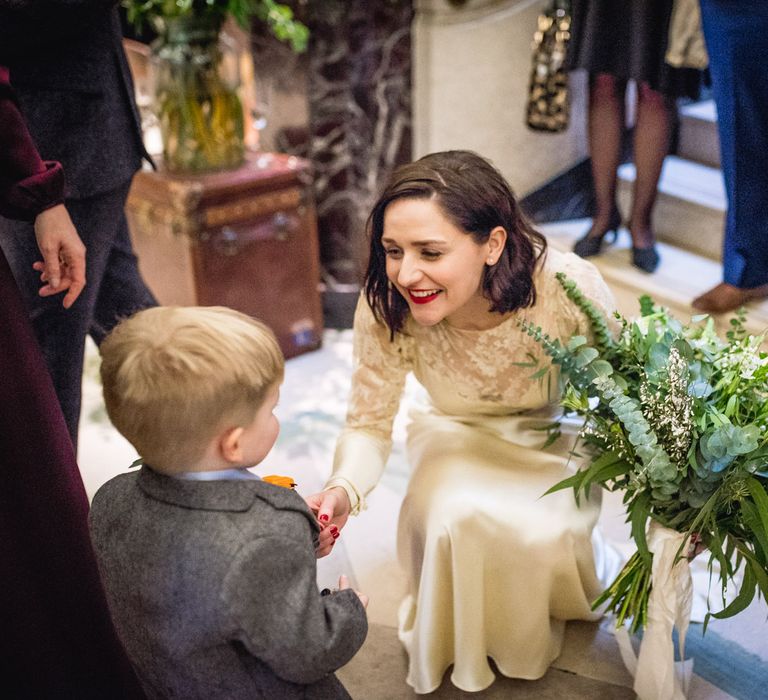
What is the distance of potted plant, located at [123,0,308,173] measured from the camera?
2.86m

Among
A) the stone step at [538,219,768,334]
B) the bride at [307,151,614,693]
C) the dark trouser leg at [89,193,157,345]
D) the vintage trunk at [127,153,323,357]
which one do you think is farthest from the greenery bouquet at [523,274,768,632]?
the vintage trunk at [127,153,323,357]

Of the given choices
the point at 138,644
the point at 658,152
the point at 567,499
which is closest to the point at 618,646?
the point at 567,499

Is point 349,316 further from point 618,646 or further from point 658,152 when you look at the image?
point 618,646

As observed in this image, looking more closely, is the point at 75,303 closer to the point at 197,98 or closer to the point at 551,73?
the point at 197,98

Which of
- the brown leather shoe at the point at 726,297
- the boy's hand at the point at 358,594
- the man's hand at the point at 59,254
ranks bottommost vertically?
the brown leather shoe at the point at 726,297

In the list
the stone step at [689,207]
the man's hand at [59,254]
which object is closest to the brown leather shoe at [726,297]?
the stone step at [689,207]

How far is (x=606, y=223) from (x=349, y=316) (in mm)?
1141

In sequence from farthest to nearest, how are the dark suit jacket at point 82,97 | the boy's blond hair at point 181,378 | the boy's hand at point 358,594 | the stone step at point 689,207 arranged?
the stone step at point 689,207 → the dark suit jacket at point 82,97 → the boy's hand at point 358,594 → the boy's blond hair at point 181,378

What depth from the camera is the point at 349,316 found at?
3.78 meters

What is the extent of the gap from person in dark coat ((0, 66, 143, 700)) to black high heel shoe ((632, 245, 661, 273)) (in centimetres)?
221

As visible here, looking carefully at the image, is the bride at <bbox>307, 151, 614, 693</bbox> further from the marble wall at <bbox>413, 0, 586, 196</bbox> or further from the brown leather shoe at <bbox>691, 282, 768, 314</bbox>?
the marble wall at <bbox>413, 0, 586, 196</bbox>

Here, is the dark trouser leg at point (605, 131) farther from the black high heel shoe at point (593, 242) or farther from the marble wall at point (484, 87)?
the marble wall at point (484, 87)

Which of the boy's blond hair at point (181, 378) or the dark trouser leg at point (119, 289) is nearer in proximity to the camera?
the boy's blond hair at point (181, 378)

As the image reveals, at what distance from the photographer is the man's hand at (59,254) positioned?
164 centimetres
